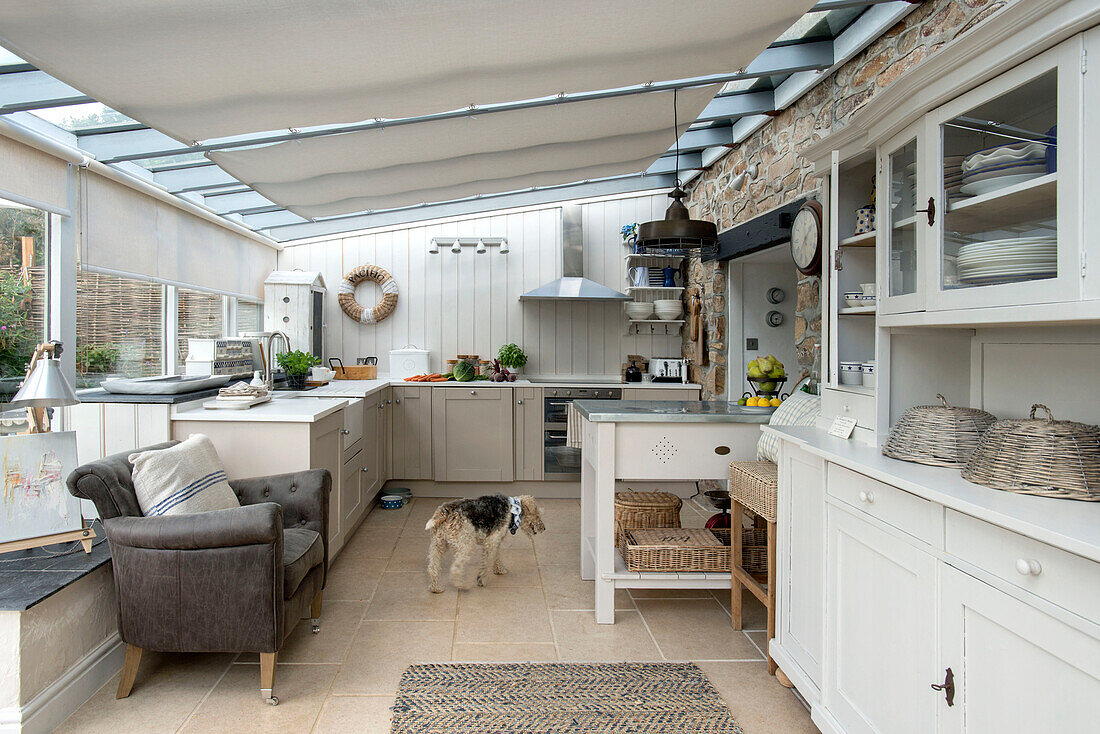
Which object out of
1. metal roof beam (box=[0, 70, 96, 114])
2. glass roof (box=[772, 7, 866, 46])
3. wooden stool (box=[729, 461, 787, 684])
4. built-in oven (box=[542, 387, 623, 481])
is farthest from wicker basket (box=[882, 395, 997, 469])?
built-in oven (box=[542, 387, 623, 481])

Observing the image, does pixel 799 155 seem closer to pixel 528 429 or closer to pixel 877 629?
pixel 877 629

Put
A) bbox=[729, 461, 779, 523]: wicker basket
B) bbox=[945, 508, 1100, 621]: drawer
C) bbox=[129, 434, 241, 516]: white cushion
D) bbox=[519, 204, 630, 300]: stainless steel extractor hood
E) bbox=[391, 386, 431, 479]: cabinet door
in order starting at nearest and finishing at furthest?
bbox=[945, 508, 1100, 621]: drawer, bbox=[129, 434, 241, 516]: white cushion, bbox=[729, 461, 779, 523]: wicker basket, bbox=[391, 386, 431, 479]: cabinet door, bbox=[519, 204, 630, 300]: stainless steel extractor hood

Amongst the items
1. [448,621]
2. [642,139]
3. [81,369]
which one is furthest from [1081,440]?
[81,369]

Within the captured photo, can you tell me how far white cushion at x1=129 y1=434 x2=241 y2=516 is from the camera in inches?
97.3

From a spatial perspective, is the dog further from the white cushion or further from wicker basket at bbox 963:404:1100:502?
wicker basket at bbox 963:404:1100:502

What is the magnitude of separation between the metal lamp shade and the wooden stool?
8.77ft

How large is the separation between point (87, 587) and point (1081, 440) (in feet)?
10.1

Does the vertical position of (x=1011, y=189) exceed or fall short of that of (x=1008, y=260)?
it exceeds it

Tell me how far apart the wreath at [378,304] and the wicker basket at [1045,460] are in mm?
5316

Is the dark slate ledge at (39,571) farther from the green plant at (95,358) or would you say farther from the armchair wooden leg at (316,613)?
the green plant at (95,358)

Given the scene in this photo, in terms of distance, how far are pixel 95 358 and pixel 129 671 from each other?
1.84 m

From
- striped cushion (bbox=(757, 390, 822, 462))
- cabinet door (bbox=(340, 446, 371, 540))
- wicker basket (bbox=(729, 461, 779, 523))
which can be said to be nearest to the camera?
wicker basket (bbox=(729, 461, 779, 523))

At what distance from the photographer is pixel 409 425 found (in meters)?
5.61

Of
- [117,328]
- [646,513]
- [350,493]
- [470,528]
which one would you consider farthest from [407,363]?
[646,513]
